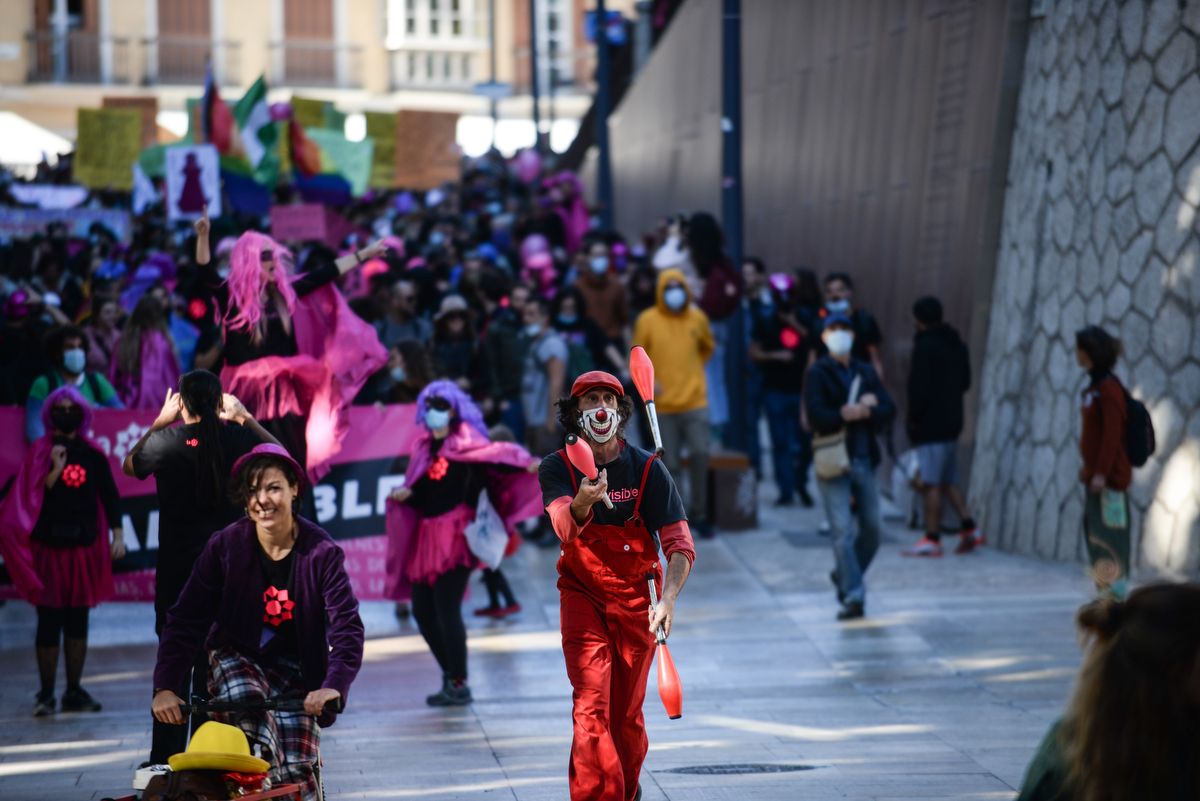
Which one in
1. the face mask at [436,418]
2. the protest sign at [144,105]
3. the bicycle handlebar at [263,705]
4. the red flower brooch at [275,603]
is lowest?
the bicycle handlebar at [263,705]

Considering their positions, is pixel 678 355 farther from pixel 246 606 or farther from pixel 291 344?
pixel 246 606

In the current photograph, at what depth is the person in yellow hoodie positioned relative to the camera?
14.8m

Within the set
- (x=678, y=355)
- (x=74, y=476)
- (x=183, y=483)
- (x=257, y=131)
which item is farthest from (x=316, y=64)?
(x=183, y=483)

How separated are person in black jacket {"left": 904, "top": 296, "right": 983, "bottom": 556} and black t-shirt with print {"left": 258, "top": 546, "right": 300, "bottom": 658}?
893 centimetres

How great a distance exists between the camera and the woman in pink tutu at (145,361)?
13.4 metres

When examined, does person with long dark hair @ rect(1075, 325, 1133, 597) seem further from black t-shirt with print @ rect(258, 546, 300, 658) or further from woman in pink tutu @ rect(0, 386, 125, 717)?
black t-shirt with print @ rect(258, 546, 300, 658)

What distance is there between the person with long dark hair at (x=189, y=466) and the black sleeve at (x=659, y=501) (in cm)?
183

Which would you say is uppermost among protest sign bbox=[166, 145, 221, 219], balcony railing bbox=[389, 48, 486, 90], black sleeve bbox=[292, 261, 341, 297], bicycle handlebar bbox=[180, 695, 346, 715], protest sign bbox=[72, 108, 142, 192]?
balcony railing bbox=[389, 48, 486, 90]

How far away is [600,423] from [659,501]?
347 millimetres

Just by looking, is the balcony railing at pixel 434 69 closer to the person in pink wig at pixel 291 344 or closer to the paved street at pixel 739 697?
the paved street at pixel 739 697

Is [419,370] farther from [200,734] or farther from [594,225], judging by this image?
[594,225]

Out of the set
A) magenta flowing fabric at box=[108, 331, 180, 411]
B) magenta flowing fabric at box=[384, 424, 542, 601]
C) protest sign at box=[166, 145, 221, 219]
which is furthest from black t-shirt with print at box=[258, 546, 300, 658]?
protest sign at box=[166, 145, 221, 219]

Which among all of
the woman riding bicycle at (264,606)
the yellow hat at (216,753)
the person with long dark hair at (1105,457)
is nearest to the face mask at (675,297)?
the person with long dark hair at (1105,457)

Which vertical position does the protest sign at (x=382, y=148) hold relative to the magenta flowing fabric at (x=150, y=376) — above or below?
above
